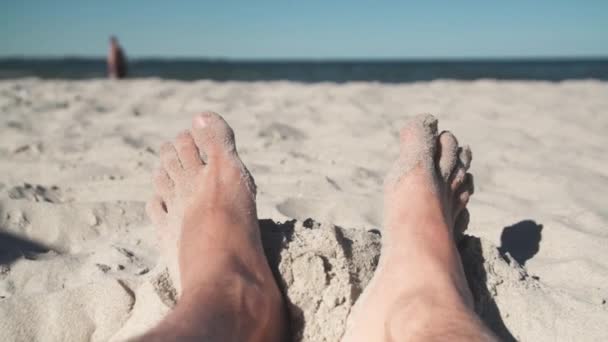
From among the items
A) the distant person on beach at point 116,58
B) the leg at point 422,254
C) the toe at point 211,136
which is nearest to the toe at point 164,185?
the toe at point 211,136

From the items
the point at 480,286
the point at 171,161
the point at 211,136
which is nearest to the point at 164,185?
the point at 171,161

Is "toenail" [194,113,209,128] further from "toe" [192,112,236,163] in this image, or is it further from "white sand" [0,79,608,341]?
"white sand" [0,79,608,341]

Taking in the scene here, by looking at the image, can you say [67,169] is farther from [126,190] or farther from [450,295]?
[450,295]

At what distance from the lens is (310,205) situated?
1991 millimetres

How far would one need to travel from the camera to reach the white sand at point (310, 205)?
130 centimetres

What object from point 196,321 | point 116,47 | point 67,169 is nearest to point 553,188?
point 196,321

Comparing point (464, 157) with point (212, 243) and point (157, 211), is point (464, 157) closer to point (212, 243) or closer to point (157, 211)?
point (212, 243)

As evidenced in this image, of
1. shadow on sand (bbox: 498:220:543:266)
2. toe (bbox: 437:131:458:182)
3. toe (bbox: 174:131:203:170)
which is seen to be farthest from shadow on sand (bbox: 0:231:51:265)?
shadow on sand (bbox: 498:220:543:266)

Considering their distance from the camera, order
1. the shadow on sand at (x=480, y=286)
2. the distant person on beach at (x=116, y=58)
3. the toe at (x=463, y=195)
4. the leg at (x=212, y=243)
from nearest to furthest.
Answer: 1. the leg at (x=212, y=243)
2. the shadow on sand at (x=480, y=286)
3. the toe at (x=463, y=195)
4. the distant person on beach at (x=116, y=58)

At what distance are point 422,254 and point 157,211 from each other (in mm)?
808

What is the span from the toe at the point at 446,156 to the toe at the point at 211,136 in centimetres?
62

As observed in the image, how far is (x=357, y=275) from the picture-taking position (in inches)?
A: 52.6

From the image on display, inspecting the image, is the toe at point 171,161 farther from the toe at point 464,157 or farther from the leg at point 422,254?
the toe at point 464,157

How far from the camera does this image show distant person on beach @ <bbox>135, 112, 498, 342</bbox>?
1071 millimetres
